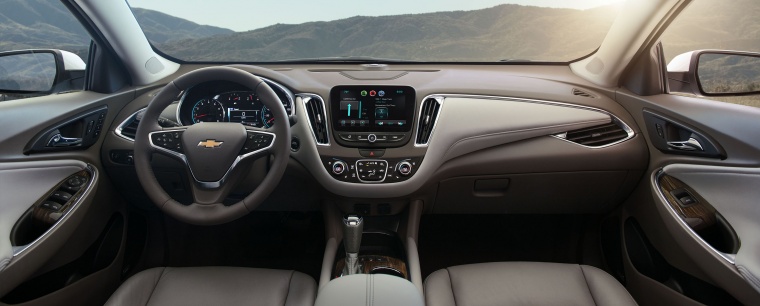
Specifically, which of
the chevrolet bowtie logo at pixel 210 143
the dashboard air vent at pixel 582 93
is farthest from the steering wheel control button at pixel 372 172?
the dashboard air vent at pixel 582 93

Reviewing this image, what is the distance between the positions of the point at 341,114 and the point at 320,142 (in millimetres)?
164

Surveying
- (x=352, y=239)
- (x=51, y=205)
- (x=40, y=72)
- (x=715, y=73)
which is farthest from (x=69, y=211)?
(x=715, y=73)

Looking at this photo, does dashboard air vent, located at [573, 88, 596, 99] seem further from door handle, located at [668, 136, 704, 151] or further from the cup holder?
the cup holder

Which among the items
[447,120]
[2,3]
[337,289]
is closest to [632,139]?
[447,120]

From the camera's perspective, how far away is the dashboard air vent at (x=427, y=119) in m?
2.32

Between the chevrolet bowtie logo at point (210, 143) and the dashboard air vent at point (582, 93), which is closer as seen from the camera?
the chevrolet bowtie logo at point (210, 143)

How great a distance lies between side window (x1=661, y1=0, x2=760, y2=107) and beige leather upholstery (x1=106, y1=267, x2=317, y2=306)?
6.48 feet

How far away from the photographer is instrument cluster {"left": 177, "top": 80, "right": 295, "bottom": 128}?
7.69ft

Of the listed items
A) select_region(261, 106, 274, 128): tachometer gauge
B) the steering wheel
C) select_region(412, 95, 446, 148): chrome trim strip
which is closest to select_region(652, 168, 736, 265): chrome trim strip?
select_region(412, 95, 446, 148): chrome trim strip

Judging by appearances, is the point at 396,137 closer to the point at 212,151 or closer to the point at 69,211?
the point at 212,151

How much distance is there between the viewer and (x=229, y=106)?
2371mm

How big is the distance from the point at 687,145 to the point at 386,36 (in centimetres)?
155

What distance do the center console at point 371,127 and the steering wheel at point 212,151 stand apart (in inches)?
16.1

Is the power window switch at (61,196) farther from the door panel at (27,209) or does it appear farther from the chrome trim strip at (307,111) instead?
the chrome trim strip at (307,111)
